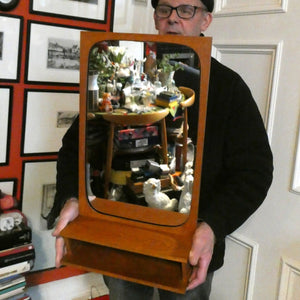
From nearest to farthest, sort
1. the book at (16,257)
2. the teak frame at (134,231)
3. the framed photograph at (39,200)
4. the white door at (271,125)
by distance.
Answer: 1. the teak frame at (134,231)
2. the white door at (271,125)
3. the book at (16,257)
4. the framed photograph at (39,200)

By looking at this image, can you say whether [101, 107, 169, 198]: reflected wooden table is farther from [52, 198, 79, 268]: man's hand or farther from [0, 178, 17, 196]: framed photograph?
[0, 178, 17, 196]: framed photograph

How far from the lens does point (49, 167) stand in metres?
1.43

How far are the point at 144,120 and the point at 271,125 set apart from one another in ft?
1.37

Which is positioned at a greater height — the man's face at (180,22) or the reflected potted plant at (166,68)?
the man's face at (180,22)

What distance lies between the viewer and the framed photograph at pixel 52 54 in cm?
129

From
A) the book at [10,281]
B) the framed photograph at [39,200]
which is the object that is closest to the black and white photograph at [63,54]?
the framed photograph at [39,200]

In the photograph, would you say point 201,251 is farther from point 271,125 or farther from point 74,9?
point 74,9

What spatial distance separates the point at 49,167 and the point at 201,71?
89 centimetres

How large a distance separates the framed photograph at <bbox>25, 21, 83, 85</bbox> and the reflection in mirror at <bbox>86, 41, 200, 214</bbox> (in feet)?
1.94

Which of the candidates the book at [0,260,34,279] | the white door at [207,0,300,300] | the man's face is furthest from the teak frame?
the book at [0,260,34,279]

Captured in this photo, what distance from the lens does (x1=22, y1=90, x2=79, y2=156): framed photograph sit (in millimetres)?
1343

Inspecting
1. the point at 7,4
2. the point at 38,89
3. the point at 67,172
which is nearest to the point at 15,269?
the point at 67,172

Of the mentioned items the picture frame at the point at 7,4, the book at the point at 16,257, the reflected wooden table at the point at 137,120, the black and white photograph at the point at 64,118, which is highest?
the picture frame at the point at 7,4

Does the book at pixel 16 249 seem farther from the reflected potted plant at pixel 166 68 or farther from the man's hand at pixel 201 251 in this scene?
the reflected potted plant at pixel 166 68
